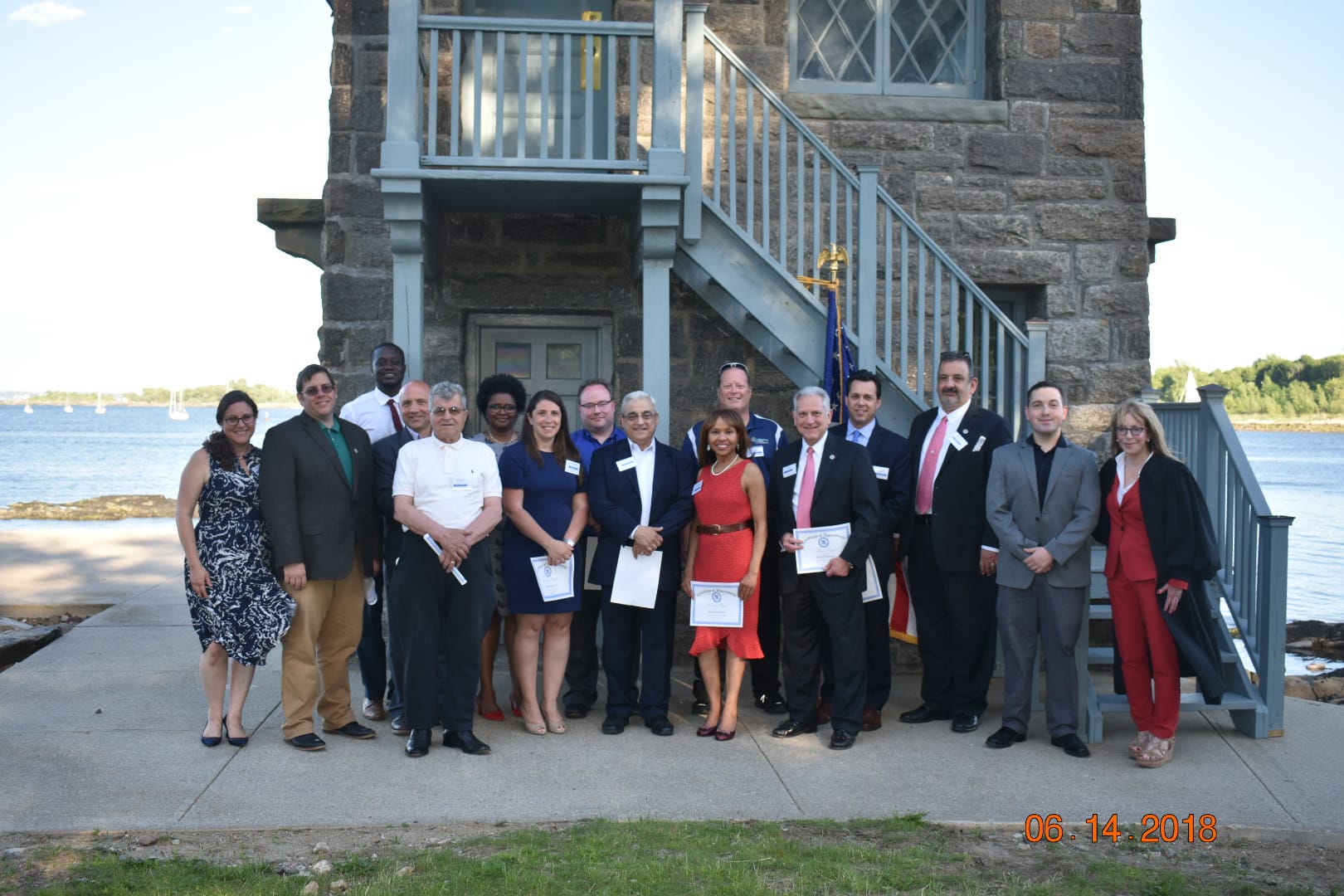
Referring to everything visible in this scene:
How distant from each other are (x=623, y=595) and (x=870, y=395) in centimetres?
159

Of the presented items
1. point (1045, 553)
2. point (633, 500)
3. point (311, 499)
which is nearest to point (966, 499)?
point (1045, 553)

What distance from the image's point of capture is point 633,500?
582cm

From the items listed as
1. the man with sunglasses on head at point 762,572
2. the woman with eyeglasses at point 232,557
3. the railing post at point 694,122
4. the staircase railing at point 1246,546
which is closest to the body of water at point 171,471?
the staircase railing at point 1246,546

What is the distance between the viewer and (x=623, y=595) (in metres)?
5.77

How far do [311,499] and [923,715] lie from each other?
3.24 meters

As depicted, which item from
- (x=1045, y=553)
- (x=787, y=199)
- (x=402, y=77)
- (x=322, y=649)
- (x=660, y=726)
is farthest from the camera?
(x=787, y=199)

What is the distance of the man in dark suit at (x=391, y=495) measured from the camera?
5.62 m

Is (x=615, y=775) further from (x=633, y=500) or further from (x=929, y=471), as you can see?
(x=929, y=471)

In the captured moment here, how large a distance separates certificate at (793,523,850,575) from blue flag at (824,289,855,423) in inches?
44.7

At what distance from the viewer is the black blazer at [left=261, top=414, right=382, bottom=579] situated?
5320 millimetres

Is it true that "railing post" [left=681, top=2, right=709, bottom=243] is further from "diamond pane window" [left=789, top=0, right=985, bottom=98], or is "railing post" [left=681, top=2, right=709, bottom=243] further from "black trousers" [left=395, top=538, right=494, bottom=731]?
"black trousers" [left=395, top=538, right=494, bottom=731]

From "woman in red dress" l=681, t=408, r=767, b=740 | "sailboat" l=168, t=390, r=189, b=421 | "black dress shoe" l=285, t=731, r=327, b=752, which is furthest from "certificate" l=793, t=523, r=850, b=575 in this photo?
"sailboat" l=168, t=390, r=189, b=421

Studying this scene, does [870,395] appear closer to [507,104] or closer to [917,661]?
[917,661]

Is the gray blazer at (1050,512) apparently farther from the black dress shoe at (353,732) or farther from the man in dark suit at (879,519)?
the black dress shoe at (353,732)
